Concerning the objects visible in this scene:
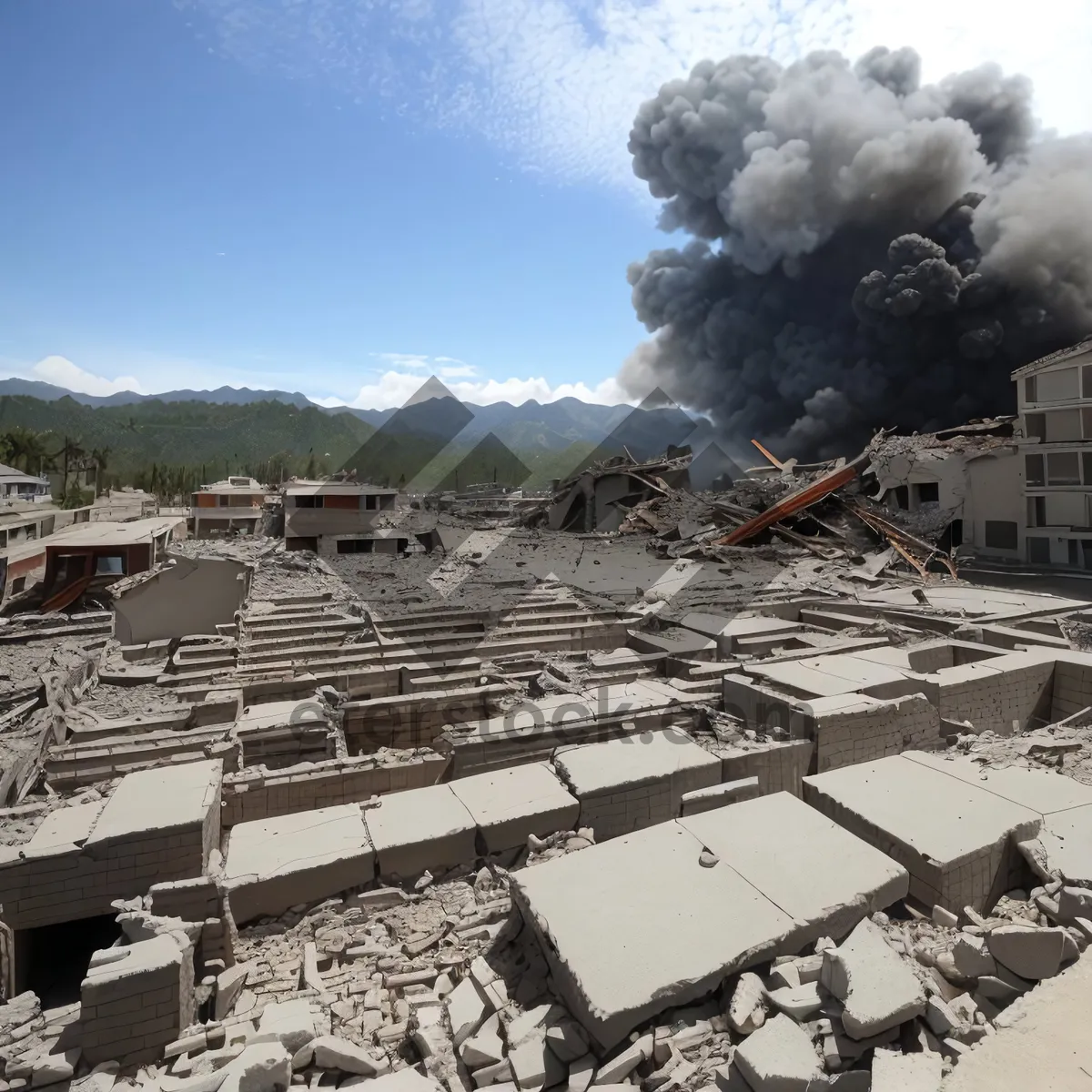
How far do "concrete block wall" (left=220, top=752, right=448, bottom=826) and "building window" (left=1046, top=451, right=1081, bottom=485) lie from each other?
2165cm

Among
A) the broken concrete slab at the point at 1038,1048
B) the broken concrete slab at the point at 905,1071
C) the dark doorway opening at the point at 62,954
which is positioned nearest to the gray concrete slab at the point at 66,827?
the dark doorway opening at the point at 62,954

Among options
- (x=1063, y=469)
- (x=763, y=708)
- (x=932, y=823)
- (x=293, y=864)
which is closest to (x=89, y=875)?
(x=293, y=864)

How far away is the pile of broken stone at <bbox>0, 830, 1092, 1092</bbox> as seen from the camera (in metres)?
2.94

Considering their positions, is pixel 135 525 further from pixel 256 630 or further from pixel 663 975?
pixel 663 975

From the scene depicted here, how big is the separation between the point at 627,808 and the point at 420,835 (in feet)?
5.47

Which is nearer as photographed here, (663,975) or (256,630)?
(663,975)

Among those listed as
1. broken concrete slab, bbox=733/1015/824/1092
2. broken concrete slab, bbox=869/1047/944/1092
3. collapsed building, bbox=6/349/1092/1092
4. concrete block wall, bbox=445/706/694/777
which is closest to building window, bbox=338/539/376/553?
collapsed building, bbox=6/349/1092/1092

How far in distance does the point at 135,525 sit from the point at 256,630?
17.3 metres

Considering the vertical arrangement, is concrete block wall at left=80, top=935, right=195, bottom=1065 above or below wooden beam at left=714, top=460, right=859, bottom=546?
below

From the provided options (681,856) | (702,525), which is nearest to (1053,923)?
(681,856)

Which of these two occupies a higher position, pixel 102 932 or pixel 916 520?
pixel 916 520

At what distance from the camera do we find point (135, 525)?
24672mm

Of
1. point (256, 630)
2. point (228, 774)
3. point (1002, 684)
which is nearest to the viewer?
point (228, 774)

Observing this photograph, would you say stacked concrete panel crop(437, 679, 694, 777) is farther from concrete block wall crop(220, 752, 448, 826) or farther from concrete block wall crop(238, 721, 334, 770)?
concrete block wall crop(238, 721, 334, 770)
